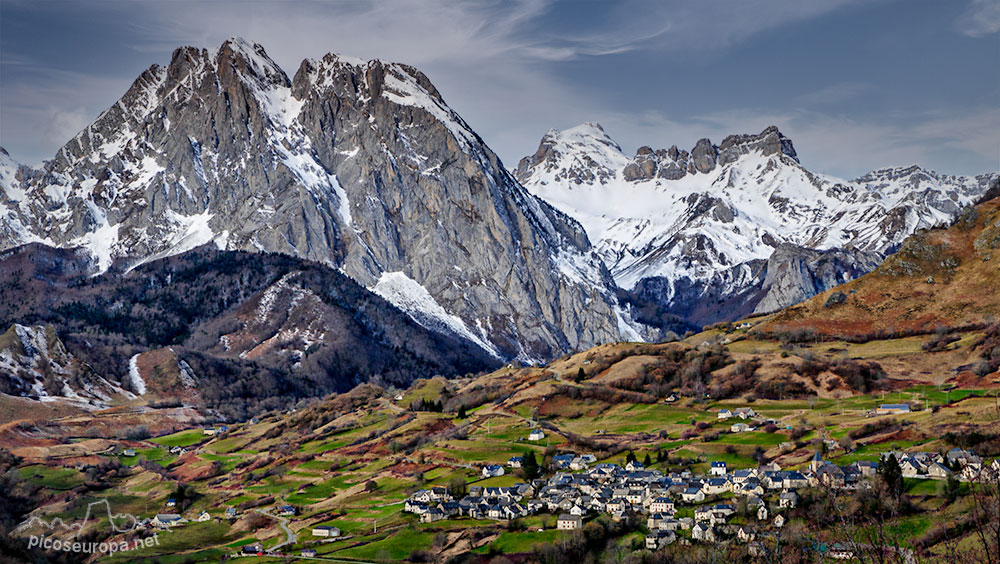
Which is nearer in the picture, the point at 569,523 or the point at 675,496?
the point at 569,523

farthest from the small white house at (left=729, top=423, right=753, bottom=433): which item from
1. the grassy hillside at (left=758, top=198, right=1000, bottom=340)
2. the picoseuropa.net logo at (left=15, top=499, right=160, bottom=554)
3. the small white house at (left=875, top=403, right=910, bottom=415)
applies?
the picoseuropa.net logo at (left=15, top=499, right=160, bottom=554)

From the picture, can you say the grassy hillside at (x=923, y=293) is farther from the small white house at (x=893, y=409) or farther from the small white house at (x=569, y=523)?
the small white house at (x=569, y=523)

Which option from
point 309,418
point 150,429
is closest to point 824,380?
point 309,418

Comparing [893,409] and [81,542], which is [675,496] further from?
[81,542]

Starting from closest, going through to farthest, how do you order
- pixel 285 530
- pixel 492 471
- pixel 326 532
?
pixel 326 532
pixel 285 530
pixel 492 471

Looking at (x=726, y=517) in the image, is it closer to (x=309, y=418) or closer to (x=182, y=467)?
(x=182, y=467)

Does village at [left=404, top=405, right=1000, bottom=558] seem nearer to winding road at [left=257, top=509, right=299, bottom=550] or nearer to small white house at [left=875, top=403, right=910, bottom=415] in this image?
small white house at [left=875, top=403, right=910, bottom=415]

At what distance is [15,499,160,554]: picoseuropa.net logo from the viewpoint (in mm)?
88875

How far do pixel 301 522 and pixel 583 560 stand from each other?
118ft

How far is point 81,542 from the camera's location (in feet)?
302

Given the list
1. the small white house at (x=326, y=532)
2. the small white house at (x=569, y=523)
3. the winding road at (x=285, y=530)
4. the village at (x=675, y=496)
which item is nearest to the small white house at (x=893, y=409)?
the village at (x=675, y=496)

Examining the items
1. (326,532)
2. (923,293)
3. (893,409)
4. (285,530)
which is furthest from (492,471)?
(923,293)

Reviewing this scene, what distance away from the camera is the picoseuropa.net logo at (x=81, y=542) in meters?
88.9

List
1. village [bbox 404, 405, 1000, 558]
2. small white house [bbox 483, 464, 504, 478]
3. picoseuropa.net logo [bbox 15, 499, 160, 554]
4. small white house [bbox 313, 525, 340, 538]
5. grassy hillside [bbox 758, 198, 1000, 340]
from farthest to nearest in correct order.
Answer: grassy hillside [bbox 758, 198, 1000, 340], small white house [bbox 483, 464, 504, 478], picoseuropa.net logo [bbox 15, 499, 160, 554], small white house [bbox 313, 525, 340, 538], village [bbox 404, 405, 1000, 558]
